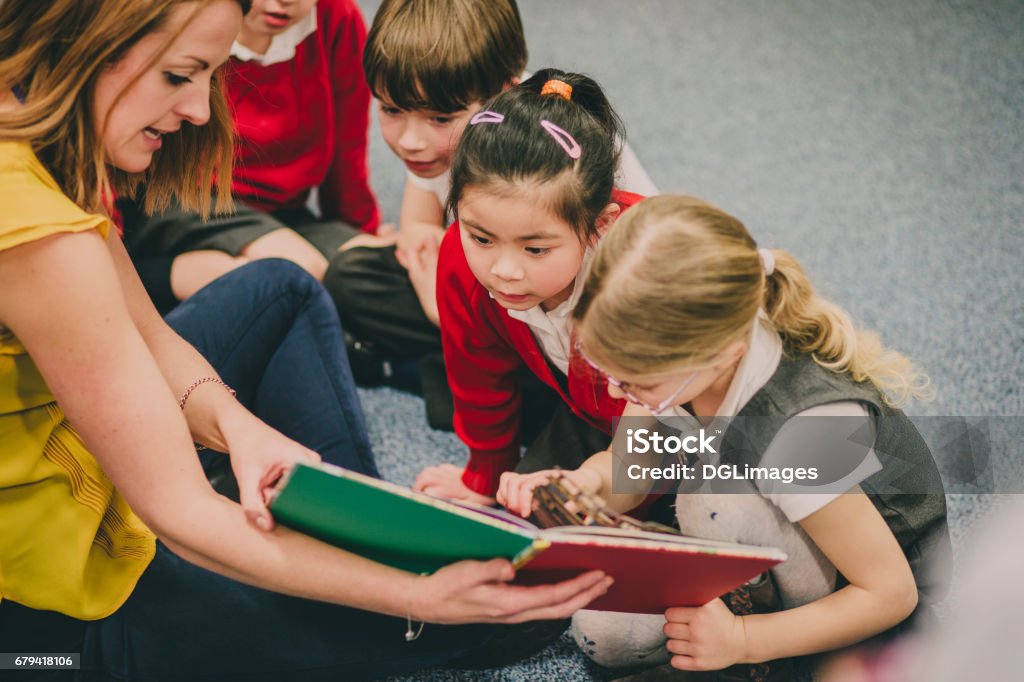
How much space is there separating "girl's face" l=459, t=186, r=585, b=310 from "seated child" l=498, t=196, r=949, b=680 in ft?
0.36

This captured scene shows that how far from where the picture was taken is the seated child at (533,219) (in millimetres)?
936

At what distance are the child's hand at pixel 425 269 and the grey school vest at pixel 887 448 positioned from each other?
626mm

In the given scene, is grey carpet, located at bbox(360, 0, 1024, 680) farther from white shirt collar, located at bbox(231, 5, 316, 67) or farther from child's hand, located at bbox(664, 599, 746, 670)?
white shirt collar, located at bbox(231, 5, 316, 67)

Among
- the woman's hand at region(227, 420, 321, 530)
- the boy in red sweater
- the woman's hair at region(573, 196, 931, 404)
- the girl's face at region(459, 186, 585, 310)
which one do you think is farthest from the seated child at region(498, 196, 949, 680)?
the boy in red sweater

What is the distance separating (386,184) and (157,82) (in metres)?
1.16

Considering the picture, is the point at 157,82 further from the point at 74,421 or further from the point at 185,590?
the point at 185,590

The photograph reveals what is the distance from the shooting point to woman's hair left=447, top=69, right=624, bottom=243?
933 mm

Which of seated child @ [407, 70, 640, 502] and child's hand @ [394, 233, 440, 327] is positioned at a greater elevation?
seated child @ [407, 70, 640, 502]

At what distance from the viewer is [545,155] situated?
36.6 inches

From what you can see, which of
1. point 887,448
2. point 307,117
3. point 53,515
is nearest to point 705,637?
point 887,448

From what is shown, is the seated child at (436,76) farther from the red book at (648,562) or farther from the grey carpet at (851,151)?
the red book at (648,562)

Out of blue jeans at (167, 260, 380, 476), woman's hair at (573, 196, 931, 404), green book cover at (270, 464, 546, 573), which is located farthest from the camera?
blue jeans at (167, 260, 380, 476)

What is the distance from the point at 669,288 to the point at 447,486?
0.60m

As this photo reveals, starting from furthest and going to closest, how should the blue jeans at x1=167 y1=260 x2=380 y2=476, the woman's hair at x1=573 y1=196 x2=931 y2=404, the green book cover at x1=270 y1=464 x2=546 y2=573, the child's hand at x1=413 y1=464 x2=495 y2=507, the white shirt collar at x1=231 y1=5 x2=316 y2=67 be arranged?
1. the white shirt collar at x1=231 y1=5 x2=316 y2=67
2. the child's hand at x1=413 y1=464 x2=495 y2=507
3. the blue jeans at x1=167 y1=260 x2=380 y2=476
4. the woman's hair at x1=573 y1=196 x2=931 y2=404
5. the green book cover at x1=270 y1=464 x2=546 y2=573
